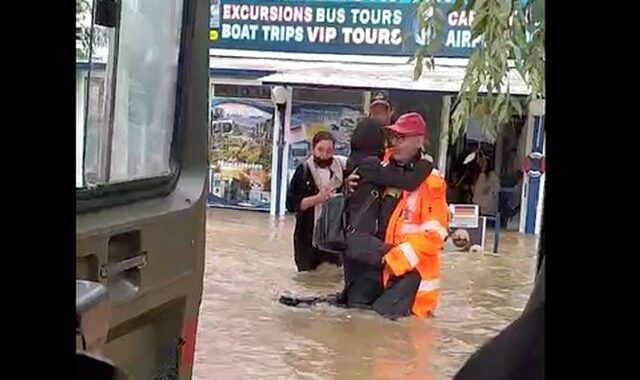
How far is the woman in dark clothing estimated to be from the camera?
9.41 metres

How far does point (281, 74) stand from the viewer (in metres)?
13.9

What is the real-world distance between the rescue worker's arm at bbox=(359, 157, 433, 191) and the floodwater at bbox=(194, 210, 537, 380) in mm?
1005

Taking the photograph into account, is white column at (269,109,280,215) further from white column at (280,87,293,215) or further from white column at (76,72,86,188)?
white column at (76,72,86,188)

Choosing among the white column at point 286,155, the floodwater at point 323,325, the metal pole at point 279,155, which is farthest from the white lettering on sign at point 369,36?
the floodwater at point 323,325

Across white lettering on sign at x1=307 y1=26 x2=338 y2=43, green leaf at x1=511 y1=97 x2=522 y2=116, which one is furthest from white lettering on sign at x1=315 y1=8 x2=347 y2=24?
green leaf at x1=511 y1=97 x2=522 y2=116

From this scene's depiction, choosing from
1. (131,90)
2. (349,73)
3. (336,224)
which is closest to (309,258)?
(336,224)

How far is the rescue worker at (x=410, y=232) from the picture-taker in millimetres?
7750

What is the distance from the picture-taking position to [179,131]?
8.67 feet

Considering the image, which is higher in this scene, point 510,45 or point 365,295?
point 510,45

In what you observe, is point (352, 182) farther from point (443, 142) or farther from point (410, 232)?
point (443, 142)
